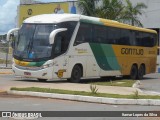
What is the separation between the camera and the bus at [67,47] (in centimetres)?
2142

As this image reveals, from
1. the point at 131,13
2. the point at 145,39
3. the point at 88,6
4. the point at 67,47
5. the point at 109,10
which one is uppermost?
the point at 88,6

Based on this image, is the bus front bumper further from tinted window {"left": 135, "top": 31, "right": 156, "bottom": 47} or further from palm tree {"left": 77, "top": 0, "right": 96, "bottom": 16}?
palm tree {"left": 77, "top": 0, "right": 96, "bottom": 16}

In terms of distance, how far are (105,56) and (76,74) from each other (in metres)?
3.32

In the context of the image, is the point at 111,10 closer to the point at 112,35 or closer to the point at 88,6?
the point at 88,6

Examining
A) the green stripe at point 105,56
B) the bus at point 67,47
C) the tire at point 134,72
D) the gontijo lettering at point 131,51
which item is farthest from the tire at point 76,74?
the tire at point 134,72

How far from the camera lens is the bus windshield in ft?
70.3

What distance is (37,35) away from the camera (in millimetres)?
21906

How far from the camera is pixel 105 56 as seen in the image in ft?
84.8

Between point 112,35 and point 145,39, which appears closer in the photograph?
point 112,35

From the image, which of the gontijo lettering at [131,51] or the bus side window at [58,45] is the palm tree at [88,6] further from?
the bus side window at [58,45]

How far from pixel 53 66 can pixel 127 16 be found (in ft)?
74.8

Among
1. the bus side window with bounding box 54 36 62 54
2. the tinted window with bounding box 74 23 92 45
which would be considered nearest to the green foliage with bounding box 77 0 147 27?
the tinted window with bounding box 74 23 92 45

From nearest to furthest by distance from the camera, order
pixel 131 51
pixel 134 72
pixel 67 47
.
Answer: pixel 67 47 → pixel 131 51 → pixel 134 72

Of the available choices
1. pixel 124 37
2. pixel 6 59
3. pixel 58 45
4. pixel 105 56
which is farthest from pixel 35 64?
pixel 6 59
